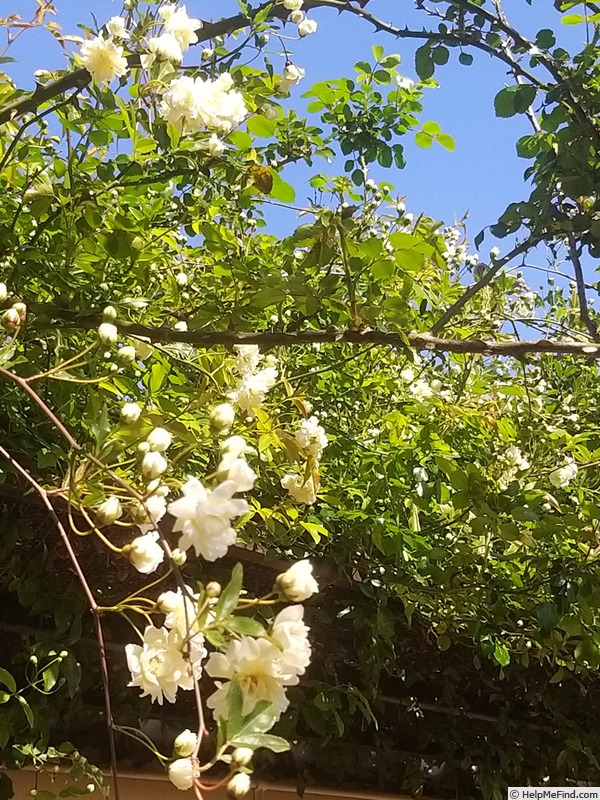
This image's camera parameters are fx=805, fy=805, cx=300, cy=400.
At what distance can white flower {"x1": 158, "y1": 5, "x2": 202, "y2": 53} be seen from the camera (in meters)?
0.74

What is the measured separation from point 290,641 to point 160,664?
0.48ft

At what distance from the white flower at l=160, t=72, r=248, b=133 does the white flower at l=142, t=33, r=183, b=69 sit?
2 cm

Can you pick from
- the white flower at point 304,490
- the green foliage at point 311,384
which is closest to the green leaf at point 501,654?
the green foliage at point 311,384

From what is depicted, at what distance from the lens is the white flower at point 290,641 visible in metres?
0.45

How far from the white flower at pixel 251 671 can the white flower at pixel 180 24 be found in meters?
0.57

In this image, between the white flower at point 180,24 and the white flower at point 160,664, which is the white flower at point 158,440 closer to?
the white flower at point 160,664

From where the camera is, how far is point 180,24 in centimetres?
74

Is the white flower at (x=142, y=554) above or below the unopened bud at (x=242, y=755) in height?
above

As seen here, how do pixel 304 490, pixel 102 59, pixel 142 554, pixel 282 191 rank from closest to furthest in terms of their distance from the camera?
pixel 142 554 → pixel 102 59 → pixel 304 490 → pixel 282 191

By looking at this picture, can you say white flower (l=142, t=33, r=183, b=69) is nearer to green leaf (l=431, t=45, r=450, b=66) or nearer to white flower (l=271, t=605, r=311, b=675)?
green leaf (l=431, t=45, r=450, b=66)

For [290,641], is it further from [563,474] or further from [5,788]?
[563,474]

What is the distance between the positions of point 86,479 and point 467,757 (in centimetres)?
129

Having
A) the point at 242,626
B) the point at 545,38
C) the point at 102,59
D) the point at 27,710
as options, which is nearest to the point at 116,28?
the point at 102,59

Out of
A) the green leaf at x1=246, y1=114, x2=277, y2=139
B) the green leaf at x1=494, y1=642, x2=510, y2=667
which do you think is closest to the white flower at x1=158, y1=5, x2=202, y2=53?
the green leaf at x1=246, y1=114, x2=277, y2=139
